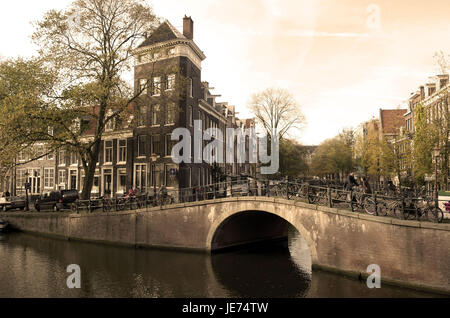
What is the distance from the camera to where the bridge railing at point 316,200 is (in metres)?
12.7

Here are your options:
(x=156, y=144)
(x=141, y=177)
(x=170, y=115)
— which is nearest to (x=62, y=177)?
(x=141, y=177)

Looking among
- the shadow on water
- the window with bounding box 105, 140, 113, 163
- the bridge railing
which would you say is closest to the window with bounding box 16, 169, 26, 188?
the window with bounding box 105, 140, 113, 163

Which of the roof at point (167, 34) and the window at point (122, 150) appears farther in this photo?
the window at point (122, 150)

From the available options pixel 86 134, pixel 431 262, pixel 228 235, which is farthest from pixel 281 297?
pixel 86 134

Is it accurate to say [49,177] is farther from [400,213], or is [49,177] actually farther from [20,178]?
[400,213]

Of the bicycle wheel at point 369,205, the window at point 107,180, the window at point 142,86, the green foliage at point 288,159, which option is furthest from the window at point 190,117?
the bicycle wheel at point 369,205

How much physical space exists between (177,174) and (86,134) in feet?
51.0

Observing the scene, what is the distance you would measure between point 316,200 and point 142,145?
67.5ft

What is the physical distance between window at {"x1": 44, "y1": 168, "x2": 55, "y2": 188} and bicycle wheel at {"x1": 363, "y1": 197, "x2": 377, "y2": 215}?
38222 millimetres

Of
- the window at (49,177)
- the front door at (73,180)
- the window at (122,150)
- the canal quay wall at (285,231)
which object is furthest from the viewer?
the window at (49,177)

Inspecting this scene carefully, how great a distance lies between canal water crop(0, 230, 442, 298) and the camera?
12.7 m

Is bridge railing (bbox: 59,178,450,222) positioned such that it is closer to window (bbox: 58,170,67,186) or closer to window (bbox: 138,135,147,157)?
window (bbox: 138,135,147,157)

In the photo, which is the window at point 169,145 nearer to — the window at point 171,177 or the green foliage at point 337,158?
the window at point 171,177
